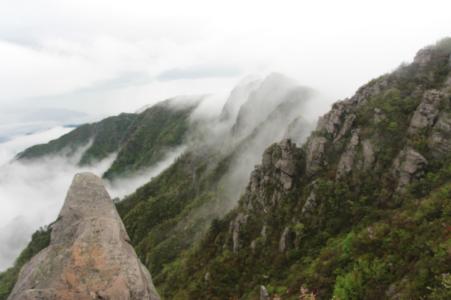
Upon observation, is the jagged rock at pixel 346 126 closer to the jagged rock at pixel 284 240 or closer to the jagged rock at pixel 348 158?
the jagged rock at pixel 348 158

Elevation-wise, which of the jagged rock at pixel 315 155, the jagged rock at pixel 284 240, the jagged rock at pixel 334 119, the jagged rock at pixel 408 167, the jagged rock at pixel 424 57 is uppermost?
the jagged rock at pixel 424 57

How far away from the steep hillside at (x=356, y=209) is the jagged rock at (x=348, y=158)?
0.53ft

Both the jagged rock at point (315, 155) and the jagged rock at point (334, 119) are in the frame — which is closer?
the jagged rock at point (315, 155)

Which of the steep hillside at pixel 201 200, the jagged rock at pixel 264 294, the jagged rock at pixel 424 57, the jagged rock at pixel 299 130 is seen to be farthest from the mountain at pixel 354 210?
the steep hillside at pixel 201 200

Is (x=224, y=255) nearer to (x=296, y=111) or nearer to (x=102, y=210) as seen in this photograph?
(x=102, y=210)

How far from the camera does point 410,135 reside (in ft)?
164

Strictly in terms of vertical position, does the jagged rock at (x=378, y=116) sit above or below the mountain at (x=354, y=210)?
above

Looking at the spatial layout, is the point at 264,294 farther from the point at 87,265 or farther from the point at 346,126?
the point at 346,126

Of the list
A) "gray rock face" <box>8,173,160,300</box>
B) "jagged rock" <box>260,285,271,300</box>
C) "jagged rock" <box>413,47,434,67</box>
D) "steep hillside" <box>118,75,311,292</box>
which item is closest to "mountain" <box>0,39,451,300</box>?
"jagged rock" <box>260,285,271,300</box>

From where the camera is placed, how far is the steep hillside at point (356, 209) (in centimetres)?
3244

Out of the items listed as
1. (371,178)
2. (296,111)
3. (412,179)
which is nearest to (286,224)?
(371,178)

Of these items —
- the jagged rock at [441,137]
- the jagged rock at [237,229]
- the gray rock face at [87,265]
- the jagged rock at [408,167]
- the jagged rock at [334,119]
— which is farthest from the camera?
the jagged rock at [237,229]

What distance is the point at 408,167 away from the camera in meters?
46.7

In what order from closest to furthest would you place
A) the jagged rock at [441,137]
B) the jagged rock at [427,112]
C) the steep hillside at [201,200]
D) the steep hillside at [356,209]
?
the steep hillside at [356,209]
the jagged rock at [441,137]
the jagged rock at [427,112]
the steep hillside at [201,200]
